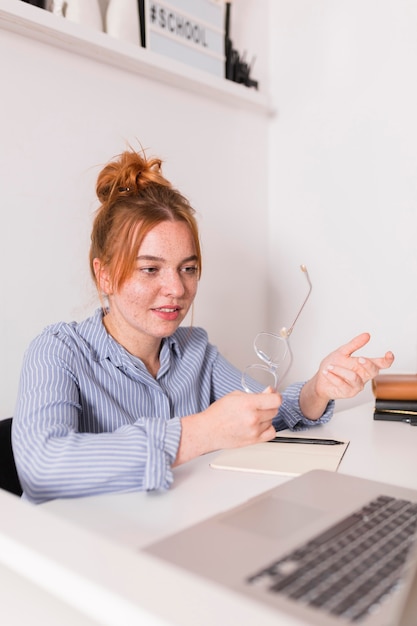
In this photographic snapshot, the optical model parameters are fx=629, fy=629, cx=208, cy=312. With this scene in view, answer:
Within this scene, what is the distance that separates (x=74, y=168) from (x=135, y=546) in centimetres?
124

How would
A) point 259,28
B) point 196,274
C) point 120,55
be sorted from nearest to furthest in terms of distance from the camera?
point 196,274, point 120,55, point 259,28

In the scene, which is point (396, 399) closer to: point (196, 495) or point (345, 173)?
point (196, 495)

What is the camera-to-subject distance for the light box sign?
6.32ft

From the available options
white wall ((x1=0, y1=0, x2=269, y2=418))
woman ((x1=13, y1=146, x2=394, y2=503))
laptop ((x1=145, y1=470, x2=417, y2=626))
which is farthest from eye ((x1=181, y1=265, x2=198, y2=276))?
laptop ((x1=145, y1=470, x2=417, y2=626))

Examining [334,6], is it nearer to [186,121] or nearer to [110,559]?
[186,121]

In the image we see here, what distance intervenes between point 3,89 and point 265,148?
117 centimetres

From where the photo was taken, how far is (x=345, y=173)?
224cm

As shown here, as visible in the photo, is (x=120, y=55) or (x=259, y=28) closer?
(x=120, y=55)

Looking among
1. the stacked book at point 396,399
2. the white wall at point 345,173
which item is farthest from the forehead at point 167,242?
the white wall at point 345,173

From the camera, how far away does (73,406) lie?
3.75 feet

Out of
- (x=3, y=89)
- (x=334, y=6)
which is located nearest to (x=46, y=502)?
(x=3, y=89)

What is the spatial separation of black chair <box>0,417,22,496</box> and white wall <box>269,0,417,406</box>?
1.37 meters

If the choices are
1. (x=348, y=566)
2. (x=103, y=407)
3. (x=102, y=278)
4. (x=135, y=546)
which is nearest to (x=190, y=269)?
(x=102, y=278)

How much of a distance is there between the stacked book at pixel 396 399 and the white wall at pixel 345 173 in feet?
2.18
